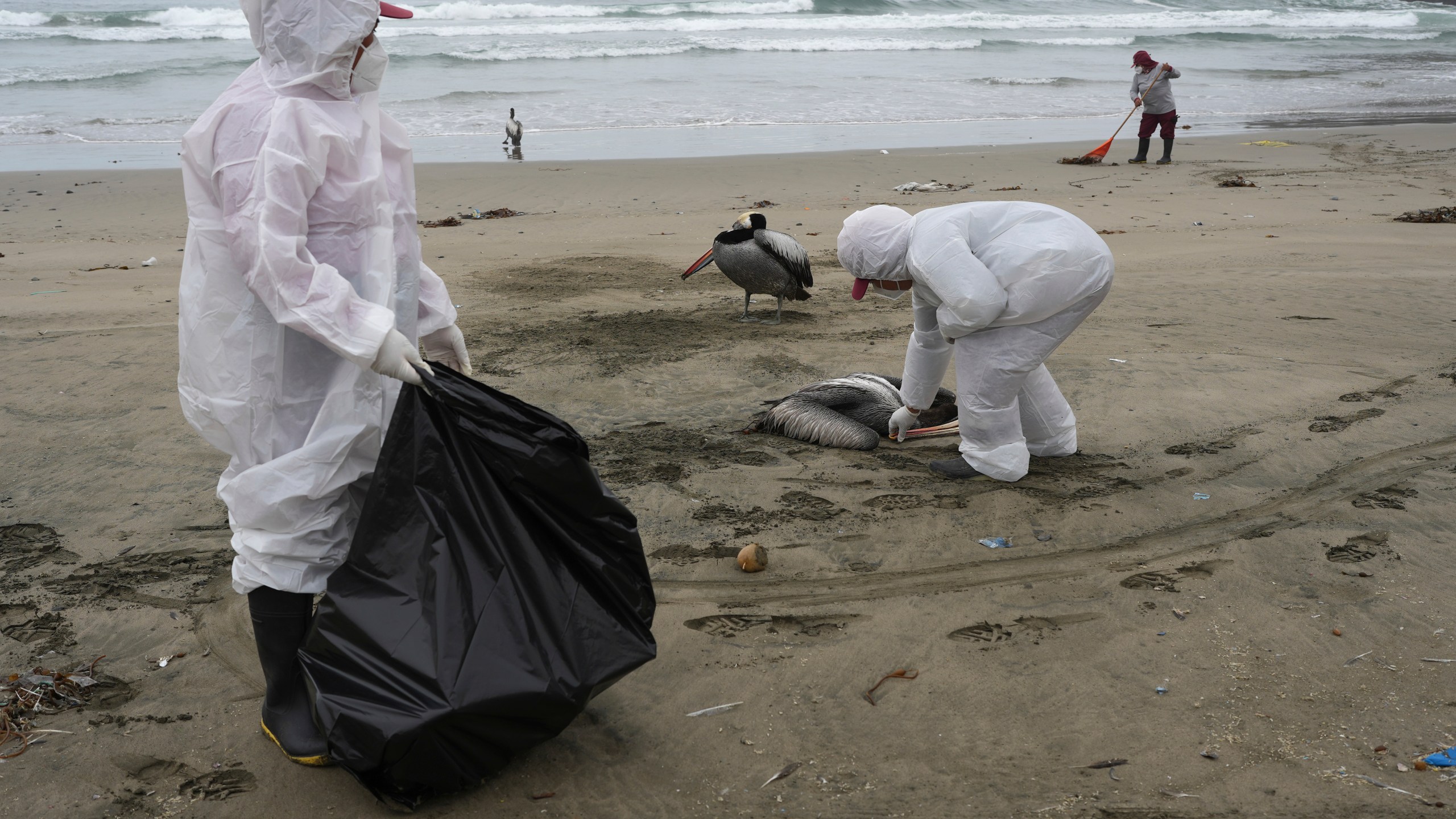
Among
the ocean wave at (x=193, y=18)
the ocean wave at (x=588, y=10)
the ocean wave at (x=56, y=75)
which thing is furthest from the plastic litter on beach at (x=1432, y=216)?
the ocean wave at (x=193, y=18)

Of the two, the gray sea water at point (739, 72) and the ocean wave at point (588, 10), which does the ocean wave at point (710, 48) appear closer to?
the gray sea water at point (739, 72)

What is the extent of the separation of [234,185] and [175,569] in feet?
6.05

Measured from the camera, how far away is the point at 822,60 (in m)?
23.1

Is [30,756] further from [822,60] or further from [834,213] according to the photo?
[822,60]

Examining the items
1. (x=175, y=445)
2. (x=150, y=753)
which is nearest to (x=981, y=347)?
(x=150, y=753)

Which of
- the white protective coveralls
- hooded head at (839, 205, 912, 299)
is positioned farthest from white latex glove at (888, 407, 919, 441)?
the white protective coveralls

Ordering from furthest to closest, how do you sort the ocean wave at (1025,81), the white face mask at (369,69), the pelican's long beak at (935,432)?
the ocean wave at (1025,81) → the pelican's long beak at (935,432) → the white face mask at (369,69)

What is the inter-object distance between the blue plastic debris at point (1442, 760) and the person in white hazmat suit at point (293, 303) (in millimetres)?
2573

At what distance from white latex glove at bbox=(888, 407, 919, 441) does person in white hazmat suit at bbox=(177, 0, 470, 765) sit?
8.59ft

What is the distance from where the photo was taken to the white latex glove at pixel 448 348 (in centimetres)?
275

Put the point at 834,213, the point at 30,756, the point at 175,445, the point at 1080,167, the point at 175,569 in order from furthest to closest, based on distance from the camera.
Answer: the point at 1080,167 → the point at 834,213 → the point at 175,445 → the point at 175,569 → the point at 30,756

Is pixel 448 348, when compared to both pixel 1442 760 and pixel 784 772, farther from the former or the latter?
pixel 1442 760

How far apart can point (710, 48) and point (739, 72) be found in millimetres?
3565

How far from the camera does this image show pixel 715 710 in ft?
8.86
